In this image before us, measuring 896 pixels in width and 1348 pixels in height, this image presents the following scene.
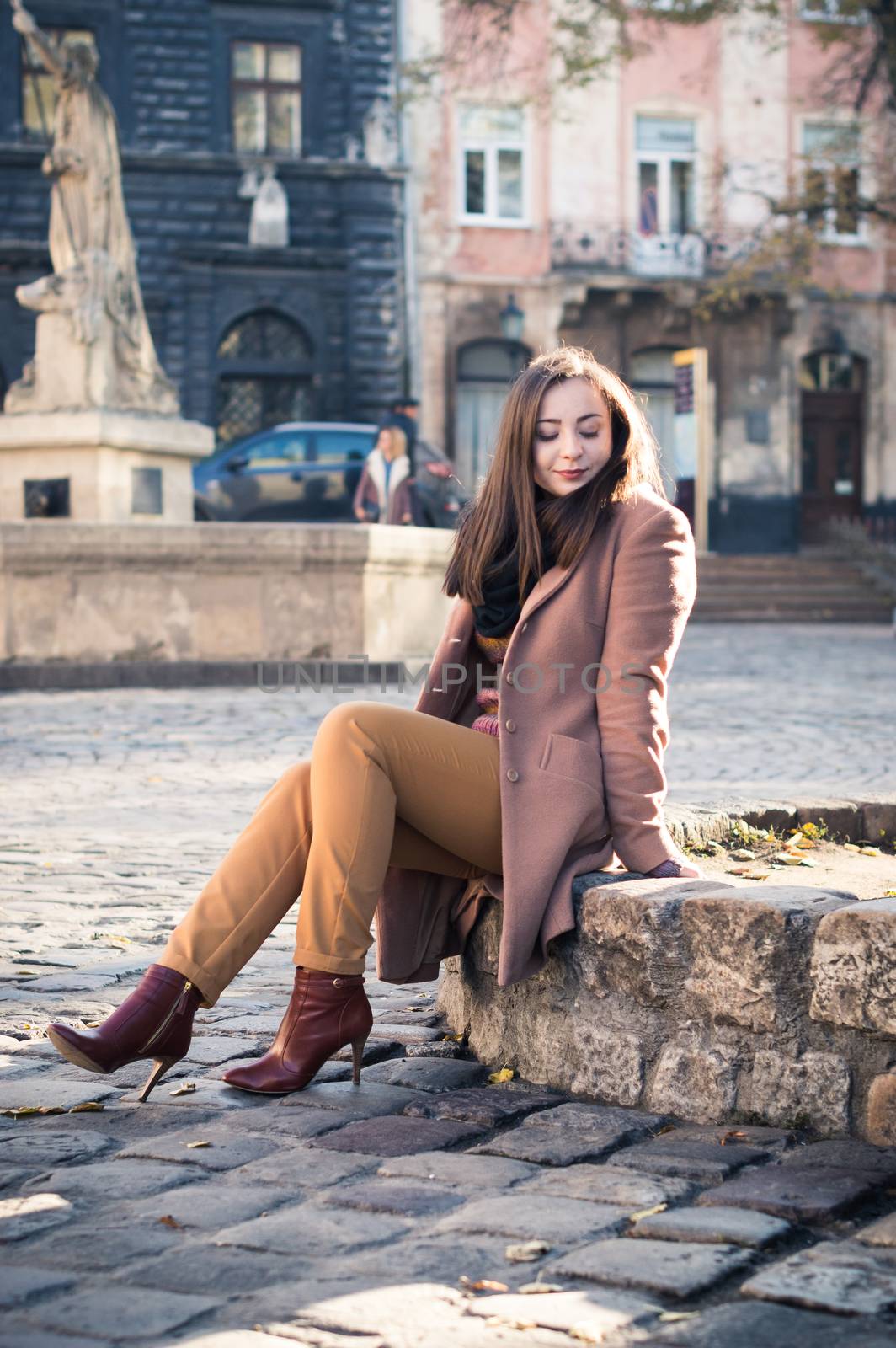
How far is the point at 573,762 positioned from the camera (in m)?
3.75

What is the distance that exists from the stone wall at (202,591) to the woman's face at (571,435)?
9078 millimetres

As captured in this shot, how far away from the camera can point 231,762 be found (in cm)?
936

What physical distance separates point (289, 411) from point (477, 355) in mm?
4354

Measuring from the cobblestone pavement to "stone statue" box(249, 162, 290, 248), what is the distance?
24.7m

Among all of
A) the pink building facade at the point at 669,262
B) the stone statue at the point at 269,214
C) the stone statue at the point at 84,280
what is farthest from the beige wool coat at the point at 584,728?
the pink building facade at the point at 669,262

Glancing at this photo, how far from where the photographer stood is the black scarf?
13.0 ft

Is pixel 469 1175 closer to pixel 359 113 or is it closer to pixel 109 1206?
pixel 109 1206

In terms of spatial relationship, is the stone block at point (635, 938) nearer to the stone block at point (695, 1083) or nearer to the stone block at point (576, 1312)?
the stone block at point (695, 1083)

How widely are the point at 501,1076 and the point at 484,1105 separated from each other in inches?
10.2

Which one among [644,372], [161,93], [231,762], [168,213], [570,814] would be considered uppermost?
[161,93]

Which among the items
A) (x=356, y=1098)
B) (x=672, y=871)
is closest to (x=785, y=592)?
(x=672, y=871)

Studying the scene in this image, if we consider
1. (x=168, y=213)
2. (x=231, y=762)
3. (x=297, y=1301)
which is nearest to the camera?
(x=297, y=1301)

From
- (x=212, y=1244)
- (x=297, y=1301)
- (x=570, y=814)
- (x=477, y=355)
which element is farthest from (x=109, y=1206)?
(x=477, y=355)

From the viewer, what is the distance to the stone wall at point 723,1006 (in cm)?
327
